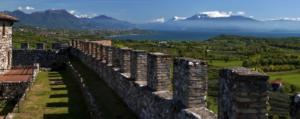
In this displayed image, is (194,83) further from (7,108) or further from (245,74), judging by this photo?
(7,108)

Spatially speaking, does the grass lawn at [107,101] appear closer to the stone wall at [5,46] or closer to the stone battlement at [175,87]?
the stone battlement at [175,87]

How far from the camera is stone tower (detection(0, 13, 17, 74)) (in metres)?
30.3

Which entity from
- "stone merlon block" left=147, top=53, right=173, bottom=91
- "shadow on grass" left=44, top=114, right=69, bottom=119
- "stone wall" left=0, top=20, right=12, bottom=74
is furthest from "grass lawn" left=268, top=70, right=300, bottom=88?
"stone merlon block" left=147, top=53, right=173, bottom=91

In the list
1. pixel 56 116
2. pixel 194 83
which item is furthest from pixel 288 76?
pixel 194 83

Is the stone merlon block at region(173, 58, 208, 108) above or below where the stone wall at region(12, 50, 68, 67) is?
above

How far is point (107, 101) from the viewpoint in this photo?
15141 millimetres

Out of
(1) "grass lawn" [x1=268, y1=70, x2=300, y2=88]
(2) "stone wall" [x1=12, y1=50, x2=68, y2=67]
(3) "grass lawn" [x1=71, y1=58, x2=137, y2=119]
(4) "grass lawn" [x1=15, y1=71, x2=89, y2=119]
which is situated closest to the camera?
(3) "grass lawn" [x1=71, y1=58, x2=137, y2=119]

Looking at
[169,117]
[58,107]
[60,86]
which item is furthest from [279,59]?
[169,117]

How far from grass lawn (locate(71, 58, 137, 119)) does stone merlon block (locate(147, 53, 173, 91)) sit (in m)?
1.69

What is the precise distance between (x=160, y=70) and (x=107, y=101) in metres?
4.23

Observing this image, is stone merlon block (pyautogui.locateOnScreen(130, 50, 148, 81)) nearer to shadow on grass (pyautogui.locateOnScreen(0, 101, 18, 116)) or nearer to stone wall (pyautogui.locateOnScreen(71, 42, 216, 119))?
stone wall (pyautogui.locateOnScreen(71, 42, 216, 119))

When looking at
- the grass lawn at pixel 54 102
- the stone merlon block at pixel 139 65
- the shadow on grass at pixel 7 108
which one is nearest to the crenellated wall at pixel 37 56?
the grass lawn at pixel 54 102

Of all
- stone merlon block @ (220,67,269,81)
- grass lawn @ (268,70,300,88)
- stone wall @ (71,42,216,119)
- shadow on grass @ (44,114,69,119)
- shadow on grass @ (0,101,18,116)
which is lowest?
grass lawn @ (268,70,300,88)

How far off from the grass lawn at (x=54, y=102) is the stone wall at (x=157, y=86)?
1394mm
